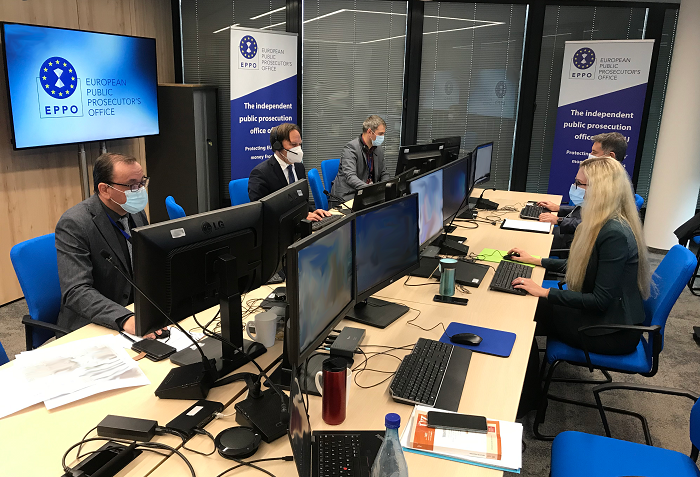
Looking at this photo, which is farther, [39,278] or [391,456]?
[39,278]

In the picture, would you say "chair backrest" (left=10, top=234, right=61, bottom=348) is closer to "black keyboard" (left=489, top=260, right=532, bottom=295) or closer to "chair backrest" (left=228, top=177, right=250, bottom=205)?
"chair backrest" (left=228, top=177, right=250, bottom=205)

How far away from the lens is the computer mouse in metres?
1.96

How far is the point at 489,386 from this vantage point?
1.71 meters

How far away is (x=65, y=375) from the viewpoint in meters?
1.70

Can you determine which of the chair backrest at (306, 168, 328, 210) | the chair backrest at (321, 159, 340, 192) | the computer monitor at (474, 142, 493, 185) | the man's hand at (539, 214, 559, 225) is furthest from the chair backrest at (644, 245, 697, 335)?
the chair backrest at (321, 159, 340, 192)

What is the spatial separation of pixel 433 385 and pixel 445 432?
0.22m

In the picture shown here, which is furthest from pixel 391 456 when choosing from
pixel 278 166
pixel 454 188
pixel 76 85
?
pixel 76 85

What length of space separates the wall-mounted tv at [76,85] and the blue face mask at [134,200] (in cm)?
209

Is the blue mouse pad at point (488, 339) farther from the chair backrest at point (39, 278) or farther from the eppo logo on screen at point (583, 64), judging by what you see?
the eppo logo on screen at point (583, 64)

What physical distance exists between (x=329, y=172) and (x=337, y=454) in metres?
3.90

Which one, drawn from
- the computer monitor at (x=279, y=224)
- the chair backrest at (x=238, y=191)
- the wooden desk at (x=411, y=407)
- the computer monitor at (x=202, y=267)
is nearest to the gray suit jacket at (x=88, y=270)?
the computer monitor at (x=202, y=267)

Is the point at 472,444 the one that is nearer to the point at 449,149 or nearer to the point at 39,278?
the point at 39,278

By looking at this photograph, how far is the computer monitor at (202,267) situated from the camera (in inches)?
62.2

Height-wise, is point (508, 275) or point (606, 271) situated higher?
point (606, 271)
